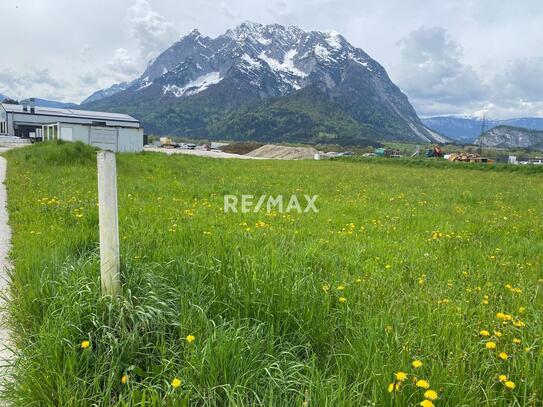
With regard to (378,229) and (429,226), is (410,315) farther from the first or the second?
(429,226)

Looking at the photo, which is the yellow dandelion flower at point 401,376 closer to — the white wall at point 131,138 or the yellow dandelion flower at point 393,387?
the yellow dandelion flower at point 393,387

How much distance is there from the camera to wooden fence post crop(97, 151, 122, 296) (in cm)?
345

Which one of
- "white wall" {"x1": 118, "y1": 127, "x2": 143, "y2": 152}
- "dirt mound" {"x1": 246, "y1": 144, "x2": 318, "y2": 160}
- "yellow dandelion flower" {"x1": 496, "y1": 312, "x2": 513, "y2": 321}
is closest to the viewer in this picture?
"yellow dandelion flower" {"x1": 496, "y1": 312, "x2": 513, "y2": 321}

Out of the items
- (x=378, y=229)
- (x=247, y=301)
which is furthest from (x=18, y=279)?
(x=378, y=229)

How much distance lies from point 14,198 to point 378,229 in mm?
9623

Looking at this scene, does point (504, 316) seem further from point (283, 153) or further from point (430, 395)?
point (283, 153)

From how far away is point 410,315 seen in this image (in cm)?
384

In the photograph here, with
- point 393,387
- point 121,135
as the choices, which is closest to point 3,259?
point 393,387

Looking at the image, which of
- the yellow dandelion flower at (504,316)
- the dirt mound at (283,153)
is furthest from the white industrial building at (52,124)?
the yellow dandelion flower at (504,316)

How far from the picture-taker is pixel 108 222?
11.7 ft

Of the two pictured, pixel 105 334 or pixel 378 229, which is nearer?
pixel 105 334

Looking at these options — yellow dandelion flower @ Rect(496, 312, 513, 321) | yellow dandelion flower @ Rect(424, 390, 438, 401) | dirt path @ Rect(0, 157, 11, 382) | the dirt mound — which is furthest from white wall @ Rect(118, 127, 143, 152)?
yellow dandelion flower @ Rect(424, 390, 438, 401)

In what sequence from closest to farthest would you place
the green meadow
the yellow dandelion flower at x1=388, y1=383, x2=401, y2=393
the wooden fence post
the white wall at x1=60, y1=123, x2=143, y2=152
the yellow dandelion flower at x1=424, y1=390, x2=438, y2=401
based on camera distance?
the yellow dandelion flower at x1=424, y1=390, x2=438, y2=401, the yellow dandelion flower at x1=388, y1=383, x2=401, y2=393, the green meadow, the wooden fence post, the white wall at x1=60, y1=123, x2=143, y2=152

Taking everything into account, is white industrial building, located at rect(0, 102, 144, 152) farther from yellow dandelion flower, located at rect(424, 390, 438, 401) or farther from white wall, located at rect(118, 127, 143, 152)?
yellow dandelion flower, located at rect(424, 390, 438, 401)
